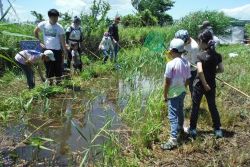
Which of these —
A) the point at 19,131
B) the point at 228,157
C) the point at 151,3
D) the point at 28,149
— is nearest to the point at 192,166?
the point at 228,157

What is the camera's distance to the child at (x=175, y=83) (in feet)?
16.1

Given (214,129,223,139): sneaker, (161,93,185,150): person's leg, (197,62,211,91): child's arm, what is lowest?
(214,129,223,139): sneaker

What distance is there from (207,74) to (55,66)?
4156 mm

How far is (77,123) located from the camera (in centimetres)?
620

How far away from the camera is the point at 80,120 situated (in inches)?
251

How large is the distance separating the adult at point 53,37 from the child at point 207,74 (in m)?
3.60

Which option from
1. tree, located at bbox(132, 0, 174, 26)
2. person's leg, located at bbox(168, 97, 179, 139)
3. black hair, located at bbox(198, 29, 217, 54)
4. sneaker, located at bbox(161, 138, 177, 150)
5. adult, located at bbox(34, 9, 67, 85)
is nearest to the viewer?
sneaker, located at bbox(161, 138, 177, 150)

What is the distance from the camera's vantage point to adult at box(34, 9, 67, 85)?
804 cm

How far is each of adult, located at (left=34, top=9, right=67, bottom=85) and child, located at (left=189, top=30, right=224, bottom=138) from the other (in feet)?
11.8

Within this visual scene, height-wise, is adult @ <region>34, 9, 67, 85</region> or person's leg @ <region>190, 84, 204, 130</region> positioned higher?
adult @ <region>34, 9, 67, 85</region>

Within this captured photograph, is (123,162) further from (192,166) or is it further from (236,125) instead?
(236,125)

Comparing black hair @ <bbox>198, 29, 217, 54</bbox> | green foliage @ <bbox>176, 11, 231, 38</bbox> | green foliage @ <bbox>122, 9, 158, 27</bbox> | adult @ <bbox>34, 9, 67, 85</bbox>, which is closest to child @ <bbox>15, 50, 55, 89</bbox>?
adult @ <bbox>34, 9, 67, 85</bbox>

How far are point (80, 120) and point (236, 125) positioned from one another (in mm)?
2437

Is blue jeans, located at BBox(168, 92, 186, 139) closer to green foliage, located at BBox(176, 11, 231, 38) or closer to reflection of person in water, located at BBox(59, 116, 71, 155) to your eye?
reflection of person in water, located at BBox(59, 116, 71, 155)
